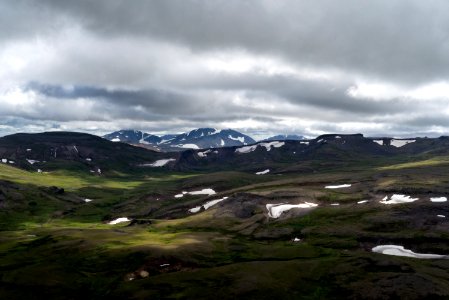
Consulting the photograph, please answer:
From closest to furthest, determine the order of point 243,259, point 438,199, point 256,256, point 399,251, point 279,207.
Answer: point 243,259
point 256,256
point 399,251
point 438,199
point 279,207

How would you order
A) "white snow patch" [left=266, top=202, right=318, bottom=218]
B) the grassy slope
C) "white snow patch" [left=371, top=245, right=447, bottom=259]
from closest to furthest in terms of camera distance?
the grassy slope, "white snow patch" [left=371, top=245, right=447, bottom=259], "white snow patch" [left=266, top=202, right=318, bottom=218]

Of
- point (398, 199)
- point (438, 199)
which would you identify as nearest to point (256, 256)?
point (398, 199)

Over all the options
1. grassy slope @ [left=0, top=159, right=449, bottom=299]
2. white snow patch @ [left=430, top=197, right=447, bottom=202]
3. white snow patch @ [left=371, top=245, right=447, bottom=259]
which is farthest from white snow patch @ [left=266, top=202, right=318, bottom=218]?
white snow patch @ [left=371, top=245, right=447, bottom=259]

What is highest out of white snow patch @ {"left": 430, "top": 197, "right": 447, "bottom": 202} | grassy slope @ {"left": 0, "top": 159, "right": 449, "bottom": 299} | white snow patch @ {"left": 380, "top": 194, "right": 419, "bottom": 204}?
white snow patch @ {"left": 430, "top": 197, "right": 447, "bottom": 202}

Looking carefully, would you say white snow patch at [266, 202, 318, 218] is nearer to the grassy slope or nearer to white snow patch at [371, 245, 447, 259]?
the grassy slope

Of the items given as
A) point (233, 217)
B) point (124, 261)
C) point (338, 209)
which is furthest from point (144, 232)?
point (338, 209)

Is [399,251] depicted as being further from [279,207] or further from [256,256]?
[279,207]

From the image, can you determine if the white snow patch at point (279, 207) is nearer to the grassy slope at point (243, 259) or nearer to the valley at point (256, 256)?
the valley at point (256, 256)

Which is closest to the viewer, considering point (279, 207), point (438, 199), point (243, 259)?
point (243, 259)
